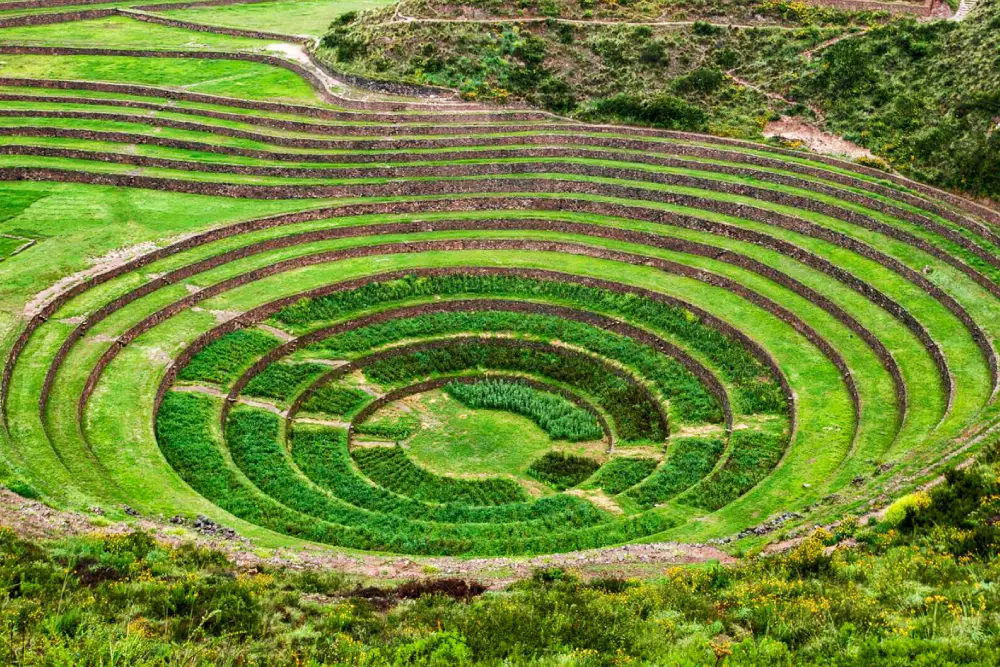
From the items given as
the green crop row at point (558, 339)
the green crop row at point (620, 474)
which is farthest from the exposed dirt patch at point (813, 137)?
the green crop row at point (620, 474)

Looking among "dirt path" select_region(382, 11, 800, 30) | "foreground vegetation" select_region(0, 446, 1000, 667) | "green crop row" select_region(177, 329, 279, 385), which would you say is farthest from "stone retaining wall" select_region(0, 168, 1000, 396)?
"foreground vegetation" select_region(0, 446, 1000, 667)

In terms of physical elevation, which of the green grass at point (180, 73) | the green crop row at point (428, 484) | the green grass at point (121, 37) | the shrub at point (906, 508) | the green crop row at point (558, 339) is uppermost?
the green grass at point (121, 37)

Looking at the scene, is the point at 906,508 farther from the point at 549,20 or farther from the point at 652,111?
the point at 549,20

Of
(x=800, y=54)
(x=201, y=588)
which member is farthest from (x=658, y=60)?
(x=201, y=588)

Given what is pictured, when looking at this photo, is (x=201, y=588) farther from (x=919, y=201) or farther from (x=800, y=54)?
(x=800, y=54)

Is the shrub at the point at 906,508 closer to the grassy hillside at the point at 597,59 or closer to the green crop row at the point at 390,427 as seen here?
the green crop row at the point at 390,427

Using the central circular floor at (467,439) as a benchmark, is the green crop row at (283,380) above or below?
above

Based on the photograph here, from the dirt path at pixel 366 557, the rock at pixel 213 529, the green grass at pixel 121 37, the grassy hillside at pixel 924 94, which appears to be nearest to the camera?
the dirt path at pixel 366 557
